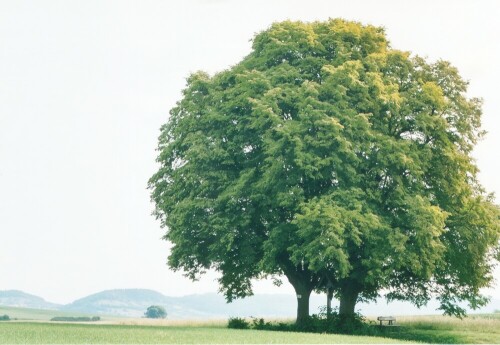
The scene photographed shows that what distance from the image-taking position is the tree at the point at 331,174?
119 ft

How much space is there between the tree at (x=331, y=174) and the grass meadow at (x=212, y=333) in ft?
8.77

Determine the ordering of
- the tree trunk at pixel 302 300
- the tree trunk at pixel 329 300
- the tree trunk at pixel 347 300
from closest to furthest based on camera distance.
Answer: the tree trunk at pixel 329 300 → the tree trunk at pixel 302 300 → the tree trunk at pixel 347 300

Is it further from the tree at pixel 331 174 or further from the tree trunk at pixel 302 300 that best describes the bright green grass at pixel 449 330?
the tree trunk at pixel 302 300

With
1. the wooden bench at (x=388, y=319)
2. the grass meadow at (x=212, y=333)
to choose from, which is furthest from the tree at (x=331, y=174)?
the grass meadow at (x=212, y=333)

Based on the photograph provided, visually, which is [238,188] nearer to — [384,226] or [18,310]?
[384,226]

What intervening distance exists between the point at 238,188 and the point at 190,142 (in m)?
5.04

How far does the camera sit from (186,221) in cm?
3909

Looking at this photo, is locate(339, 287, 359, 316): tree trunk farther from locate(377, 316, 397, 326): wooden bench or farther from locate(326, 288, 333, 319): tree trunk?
locate(377, 316, 397, 326): wooden bench

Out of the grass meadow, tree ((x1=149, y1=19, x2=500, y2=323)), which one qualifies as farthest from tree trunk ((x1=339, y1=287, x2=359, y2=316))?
the grass meadow

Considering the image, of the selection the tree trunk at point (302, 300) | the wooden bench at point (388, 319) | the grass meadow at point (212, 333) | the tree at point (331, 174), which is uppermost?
the tree at point (331, 174)

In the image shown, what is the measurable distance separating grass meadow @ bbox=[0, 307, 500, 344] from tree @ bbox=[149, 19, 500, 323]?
2674 mm

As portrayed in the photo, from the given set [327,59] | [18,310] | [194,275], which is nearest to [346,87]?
[327,59]

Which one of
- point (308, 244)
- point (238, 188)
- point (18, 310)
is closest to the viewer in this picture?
point (308, 244)

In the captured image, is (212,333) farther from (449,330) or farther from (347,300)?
(449,330)
